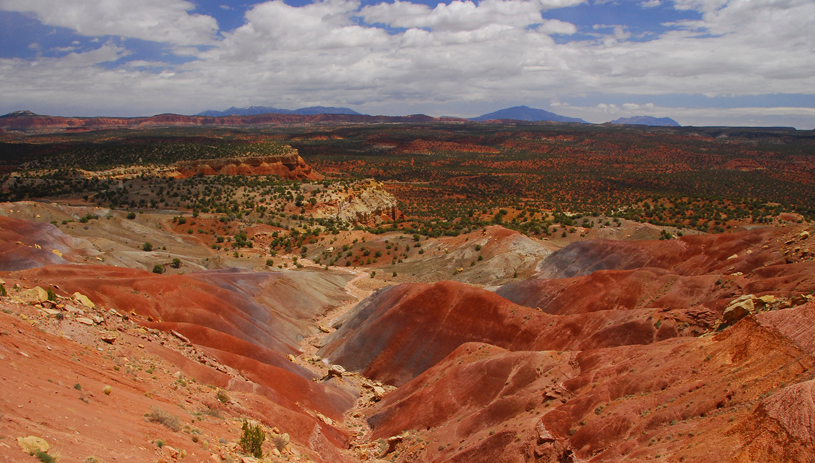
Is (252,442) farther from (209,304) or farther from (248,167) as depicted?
(248,167)

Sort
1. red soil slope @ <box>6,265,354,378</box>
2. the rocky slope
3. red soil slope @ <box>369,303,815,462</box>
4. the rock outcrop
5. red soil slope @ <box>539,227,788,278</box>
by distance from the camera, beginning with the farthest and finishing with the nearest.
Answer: the rock outcrop < red soil slope @ <box>539,227,788,278</box> < red soil slope @ <box>6,265,354,378</box> < the rocky slope < red soil slope @ <box>369,303,815,462</box>

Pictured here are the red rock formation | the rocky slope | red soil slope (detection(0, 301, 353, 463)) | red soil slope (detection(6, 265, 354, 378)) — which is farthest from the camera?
the red rock formation

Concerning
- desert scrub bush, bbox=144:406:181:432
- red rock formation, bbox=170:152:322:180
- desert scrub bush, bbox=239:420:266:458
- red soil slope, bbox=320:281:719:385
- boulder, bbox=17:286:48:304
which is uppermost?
red rock formation, bbox=170:152:322:180

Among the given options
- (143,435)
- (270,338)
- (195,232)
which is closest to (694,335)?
(143,435)

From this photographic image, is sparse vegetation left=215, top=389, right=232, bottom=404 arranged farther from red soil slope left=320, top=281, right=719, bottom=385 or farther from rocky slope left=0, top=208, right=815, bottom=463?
red soil slope left=320, top=281, right=719, bottom=385

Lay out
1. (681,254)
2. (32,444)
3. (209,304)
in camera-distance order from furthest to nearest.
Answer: (681,254), (209,304), (32,444)

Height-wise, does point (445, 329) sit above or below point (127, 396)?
below

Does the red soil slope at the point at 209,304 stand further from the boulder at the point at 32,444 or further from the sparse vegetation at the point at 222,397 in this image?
the boulder at the point at 32,444

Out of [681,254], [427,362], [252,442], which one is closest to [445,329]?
[427,362]

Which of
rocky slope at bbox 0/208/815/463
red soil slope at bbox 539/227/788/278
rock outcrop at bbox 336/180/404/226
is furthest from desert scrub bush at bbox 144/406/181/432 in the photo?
rock outcrop at bbox 336/180/404/226
